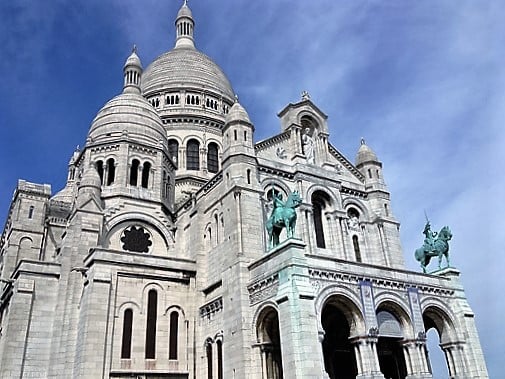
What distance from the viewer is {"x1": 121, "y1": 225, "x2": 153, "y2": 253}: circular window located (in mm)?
32375

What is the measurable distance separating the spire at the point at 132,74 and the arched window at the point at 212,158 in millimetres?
8582

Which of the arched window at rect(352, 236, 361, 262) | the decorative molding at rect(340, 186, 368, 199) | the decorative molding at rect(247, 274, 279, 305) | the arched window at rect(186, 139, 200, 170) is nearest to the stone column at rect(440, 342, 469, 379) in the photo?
the arched window at rect(352, 236, 361, 262)

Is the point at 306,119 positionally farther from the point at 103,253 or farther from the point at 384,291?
the point at 103,253

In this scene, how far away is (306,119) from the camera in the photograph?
34.7 metres

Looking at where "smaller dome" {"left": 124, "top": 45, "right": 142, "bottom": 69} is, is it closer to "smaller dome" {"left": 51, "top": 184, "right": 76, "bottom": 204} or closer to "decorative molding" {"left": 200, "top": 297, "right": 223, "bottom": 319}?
"smaller dome" {"left": 51, "top": 184, "right": 76, "bottom": 204}

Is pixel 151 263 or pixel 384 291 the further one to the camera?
pixel 151 263

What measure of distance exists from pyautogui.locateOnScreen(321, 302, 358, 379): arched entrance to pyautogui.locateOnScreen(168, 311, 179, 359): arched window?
853 centimetres

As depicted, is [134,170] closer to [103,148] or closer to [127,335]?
[103,148]

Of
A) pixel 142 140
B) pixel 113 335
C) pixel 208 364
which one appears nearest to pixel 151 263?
pixel 113 335

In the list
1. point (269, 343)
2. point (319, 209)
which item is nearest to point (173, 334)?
point (269, 343)

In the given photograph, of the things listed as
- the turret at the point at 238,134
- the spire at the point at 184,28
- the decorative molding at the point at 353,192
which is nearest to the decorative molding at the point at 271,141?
the turret at the point at 238,134

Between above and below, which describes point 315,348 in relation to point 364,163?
below

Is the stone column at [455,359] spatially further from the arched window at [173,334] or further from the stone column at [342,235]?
the arched window at [173,334]

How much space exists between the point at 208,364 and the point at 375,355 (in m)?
9.58
